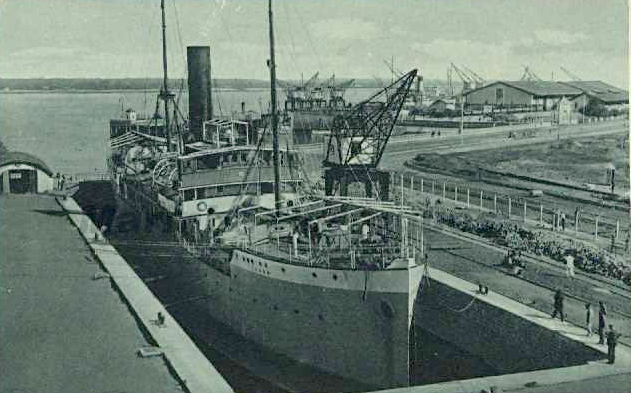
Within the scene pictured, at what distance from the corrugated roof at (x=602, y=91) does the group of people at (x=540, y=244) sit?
46534 mm

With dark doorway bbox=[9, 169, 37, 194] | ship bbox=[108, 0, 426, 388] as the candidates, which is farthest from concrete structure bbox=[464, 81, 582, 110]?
dark doorway bbox=[9, 169, 37, 194]

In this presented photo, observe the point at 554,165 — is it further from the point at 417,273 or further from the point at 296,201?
the point at 417,273

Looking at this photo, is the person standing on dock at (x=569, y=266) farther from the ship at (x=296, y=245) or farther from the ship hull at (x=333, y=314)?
the ship hull at (x=333, y=314)

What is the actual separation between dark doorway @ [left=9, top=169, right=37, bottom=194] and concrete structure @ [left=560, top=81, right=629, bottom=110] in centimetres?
5234

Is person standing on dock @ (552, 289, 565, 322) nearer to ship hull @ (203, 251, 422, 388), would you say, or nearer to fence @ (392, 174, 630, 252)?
ship hull @ (203, 251, 422, 388)

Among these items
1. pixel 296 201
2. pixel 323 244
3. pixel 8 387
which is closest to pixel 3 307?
pixel 8 387

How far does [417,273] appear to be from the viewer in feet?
53.7

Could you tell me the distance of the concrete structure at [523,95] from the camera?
6944 centimetres

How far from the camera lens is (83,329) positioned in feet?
49.3

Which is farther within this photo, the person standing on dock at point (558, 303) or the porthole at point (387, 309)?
the porthole at point (387, 309)

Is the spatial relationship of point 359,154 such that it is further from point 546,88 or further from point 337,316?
point 546,88

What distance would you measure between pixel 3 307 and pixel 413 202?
18890 millimetres

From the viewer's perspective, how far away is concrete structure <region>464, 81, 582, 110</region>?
228 ft

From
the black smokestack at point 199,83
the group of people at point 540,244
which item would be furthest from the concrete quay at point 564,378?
the black smokestack at point 199,83
